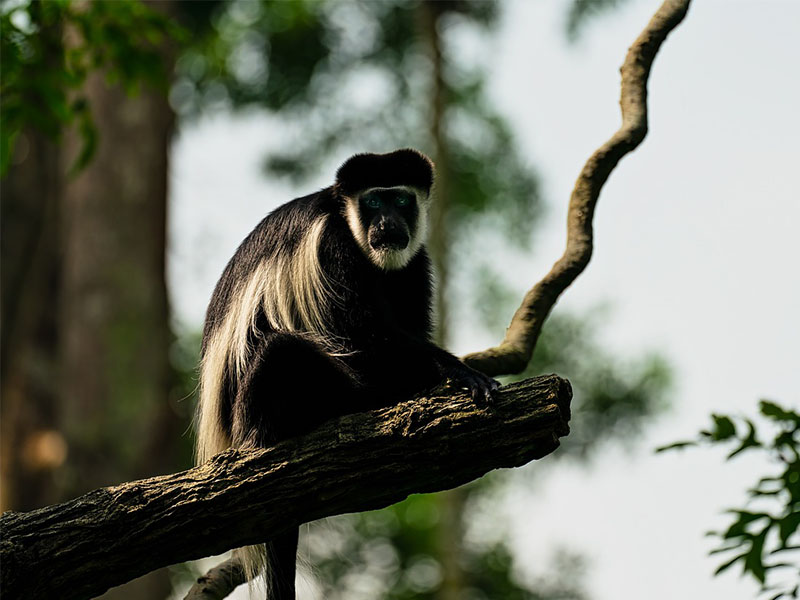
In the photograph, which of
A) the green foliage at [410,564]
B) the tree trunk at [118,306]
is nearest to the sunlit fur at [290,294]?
the tree trunk at [118,306]

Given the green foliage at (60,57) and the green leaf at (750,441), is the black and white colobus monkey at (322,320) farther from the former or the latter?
the green foliage at (60,57)

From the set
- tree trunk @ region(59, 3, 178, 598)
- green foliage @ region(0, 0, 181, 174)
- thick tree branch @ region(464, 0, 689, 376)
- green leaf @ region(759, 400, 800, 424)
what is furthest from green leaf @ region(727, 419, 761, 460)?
tree trunk @ region(59, 3, 178, 598)

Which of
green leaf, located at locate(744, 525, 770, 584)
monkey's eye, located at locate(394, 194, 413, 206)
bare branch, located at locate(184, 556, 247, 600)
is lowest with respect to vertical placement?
green leaf, located at locate(744, 525, 770, 584)

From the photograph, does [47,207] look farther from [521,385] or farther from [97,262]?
[521,385]

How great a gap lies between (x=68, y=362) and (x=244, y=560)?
17.1 ft

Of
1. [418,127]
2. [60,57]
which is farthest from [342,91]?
[60,57]

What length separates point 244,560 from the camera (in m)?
3.07

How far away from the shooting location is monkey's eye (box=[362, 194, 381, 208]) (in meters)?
3.32

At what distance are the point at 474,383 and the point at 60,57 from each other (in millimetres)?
2491

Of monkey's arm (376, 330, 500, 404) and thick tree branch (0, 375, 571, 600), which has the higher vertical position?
monkey's arm (376, 330, 500, 404)

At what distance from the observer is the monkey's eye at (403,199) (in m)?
3.43

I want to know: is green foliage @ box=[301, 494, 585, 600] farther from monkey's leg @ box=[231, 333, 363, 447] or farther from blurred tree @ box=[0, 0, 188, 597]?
monkey's leg @ box=[231, 333, 363, 447]

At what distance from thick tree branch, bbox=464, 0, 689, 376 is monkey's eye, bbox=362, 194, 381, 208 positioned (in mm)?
659

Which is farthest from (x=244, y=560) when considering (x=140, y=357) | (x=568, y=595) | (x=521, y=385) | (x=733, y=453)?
(x=568, y=595)
